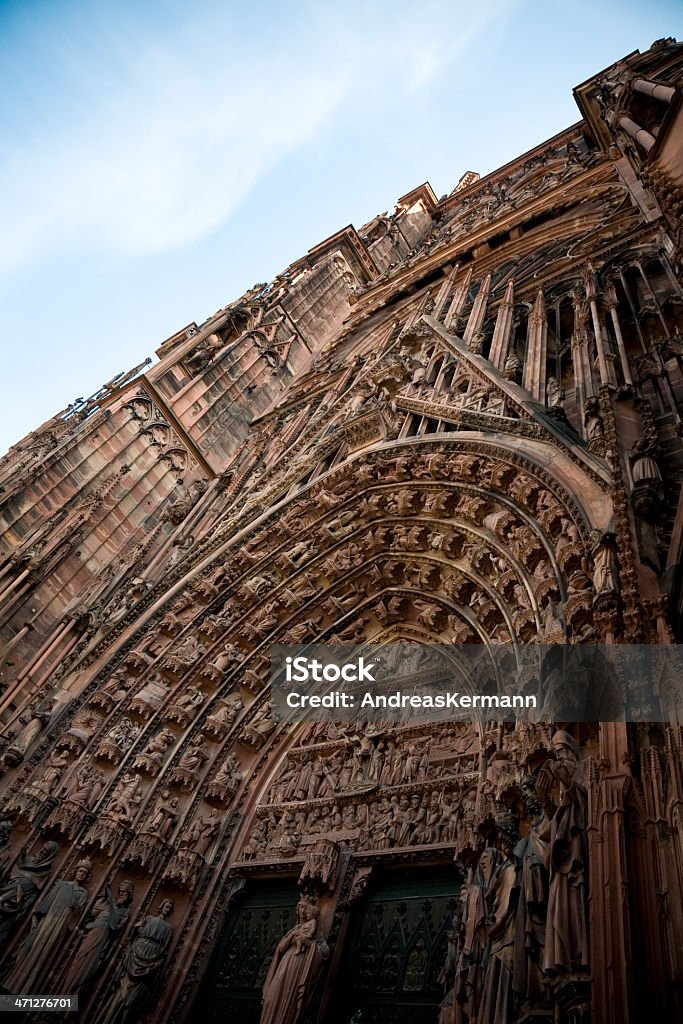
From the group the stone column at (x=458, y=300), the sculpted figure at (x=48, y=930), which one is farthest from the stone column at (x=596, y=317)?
the sculpted figure at (x=48, y=930)

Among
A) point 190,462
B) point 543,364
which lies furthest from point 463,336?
point 190,462

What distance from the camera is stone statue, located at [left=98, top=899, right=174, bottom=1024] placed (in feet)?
16.7

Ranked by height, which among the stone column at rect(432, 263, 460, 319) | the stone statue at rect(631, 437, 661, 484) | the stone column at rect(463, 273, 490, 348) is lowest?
the stone statue at rect(631, 437, 661, 484)

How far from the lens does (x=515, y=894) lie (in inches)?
A: 135

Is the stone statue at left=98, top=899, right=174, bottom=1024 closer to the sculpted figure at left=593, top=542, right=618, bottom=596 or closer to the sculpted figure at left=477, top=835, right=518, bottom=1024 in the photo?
the sculpted figure at left=477, top=835, right=518, bottom=1024

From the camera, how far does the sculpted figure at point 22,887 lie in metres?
5.38

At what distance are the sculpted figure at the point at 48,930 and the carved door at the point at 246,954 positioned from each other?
3.80ft

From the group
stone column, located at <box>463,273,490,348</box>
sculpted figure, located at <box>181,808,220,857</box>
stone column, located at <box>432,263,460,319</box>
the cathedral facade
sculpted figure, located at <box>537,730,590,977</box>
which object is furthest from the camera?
stone column, located at <box>432,263,460,319</box>

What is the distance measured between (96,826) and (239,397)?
31.4 ft

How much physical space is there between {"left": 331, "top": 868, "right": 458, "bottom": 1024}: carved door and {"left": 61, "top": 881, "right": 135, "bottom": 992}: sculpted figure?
1870 millimetres

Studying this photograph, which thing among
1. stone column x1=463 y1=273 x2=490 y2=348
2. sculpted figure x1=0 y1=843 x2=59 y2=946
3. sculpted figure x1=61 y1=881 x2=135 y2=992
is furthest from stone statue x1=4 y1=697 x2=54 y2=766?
stone column x1=463 y1=273 x2=490 y2=348

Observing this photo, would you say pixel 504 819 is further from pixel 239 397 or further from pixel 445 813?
pixel 239 397

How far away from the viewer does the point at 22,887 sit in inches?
218

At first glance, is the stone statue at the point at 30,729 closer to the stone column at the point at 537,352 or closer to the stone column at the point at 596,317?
the stone column at the point at 537,352
